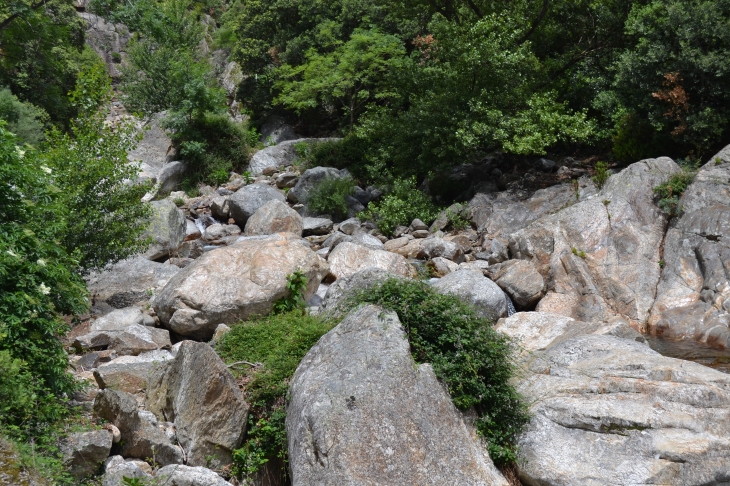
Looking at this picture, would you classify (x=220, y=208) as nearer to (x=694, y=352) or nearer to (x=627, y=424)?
(x=694, y=352)

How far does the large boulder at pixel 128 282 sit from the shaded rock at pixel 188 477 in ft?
25.4

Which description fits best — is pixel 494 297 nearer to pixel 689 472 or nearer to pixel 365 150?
pixel 689 472

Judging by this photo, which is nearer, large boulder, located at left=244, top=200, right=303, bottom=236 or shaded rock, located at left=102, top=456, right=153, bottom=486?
shaded rock, located at left=102, top=456, right=153, bottom=486

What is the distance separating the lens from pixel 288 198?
23516 millimetres

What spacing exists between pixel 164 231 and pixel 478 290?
9218 millimetres

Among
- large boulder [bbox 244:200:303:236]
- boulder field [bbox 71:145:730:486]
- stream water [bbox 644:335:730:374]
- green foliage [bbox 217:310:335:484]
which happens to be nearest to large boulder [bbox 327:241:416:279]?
boulder field [bbox 71:145:730:486]

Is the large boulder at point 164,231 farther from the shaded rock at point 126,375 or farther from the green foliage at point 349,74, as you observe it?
the green foliage at point 349,74

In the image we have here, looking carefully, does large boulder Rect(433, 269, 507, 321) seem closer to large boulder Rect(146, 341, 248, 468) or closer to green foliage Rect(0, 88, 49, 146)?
large boulder Rect(146, 341, 248, 468)

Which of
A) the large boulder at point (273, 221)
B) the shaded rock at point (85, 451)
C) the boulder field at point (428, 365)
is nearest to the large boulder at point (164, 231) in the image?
the boulder field at point (428, 365)

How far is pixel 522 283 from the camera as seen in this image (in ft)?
46.6

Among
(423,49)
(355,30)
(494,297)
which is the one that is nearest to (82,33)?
(355,30)

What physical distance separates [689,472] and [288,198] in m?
18.5

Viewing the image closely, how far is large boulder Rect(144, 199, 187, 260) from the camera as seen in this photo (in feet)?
55.5

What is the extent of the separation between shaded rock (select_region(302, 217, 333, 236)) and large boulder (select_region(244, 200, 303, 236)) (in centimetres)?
41
